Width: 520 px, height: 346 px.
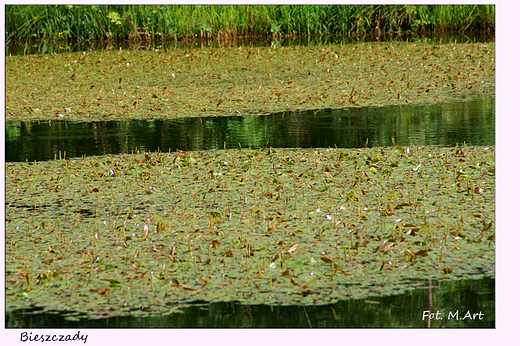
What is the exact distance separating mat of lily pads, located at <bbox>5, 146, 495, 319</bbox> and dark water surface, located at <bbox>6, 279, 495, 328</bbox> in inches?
2.7

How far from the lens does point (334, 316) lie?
352cm

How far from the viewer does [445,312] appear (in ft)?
11.8

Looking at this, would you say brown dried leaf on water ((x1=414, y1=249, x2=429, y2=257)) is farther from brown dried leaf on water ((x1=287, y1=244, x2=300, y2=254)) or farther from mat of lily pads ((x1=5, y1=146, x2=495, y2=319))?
brown dried leaf on water ((x1=287, y1=244, x2=300, y2=254))

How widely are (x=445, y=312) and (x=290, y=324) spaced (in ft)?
2.56

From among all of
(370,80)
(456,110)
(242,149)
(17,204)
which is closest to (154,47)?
(370,80)

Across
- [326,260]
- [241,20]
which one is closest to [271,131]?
[326,260]

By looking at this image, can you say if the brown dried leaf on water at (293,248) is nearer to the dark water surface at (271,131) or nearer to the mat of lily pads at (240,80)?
the dark water surface at (271,131)

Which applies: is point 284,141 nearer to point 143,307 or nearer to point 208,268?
point 208,268

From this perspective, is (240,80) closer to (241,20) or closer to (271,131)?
(271,131)

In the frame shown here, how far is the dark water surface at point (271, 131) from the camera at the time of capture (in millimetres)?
7488

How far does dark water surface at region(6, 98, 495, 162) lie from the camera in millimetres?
7488

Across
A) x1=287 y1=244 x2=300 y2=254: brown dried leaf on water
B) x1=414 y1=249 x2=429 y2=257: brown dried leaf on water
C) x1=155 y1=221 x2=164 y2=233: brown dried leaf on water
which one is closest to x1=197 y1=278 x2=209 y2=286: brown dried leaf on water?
x1=287 y1=244 x2=300 y2=254: brown dried leaf on water

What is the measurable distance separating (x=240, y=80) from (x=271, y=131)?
3.64 metres

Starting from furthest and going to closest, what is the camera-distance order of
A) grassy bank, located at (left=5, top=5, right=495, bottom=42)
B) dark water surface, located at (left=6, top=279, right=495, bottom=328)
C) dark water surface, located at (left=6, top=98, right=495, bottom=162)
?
1. grassy bank, located at (left=5, top=5, right=495, bottom=42)
2. dark water surface, located at (left=6, top=98, right=495, bottom=162)
3. dark water surface, located at (left=6, top=279, right=495, bottom=328)
